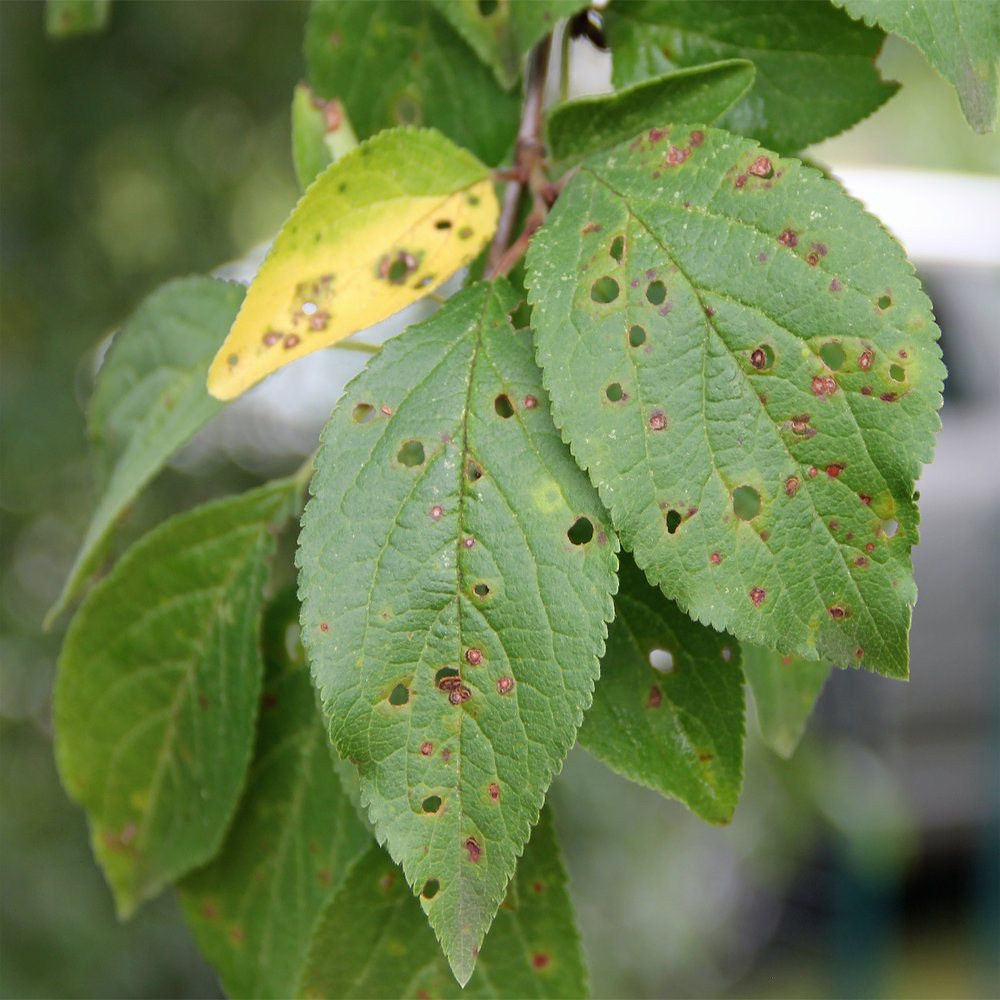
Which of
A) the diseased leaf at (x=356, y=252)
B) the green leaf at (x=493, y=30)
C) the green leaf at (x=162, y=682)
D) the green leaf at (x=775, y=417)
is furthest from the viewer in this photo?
the green leaf at (x=162, y=682)

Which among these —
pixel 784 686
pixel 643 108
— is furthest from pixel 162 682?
pixel 643 108

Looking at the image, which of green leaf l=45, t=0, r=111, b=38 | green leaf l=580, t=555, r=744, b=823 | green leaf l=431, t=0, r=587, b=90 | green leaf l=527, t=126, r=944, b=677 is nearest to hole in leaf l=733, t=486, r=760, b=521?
green leaf l=527, t=126, r=944, b=677

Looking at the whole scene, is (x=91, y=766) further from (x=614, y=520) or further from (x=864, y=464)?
(x=864, y=464)

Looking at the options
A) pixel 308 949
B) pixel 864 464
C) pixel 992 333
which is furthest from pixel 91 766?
pixel 992 333

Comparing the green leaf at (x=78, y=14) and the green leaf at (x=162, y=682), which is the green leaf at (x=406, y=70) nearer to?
the green leaf at (x=78, y=14)

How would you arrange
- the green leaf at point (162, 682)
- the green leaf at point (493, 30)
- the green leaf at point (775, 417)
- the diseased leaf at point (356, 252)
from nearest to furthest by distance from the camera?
the green leaf at point (775, 417) → the diseased leaf at point (356, 252) → the green leaf at point (493, 30) → the green leaf at point (162, 682)

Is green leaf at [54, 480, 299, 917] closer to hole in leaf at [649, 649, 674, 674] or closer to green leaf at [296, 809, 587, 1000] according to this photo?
green leaf at [296, 809, 587, 1000]

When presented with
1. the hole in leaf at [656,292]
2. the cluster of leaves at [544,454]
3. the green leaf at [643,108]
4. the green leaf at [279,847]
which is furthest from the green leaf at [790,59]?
the green leaf at [279,847]
